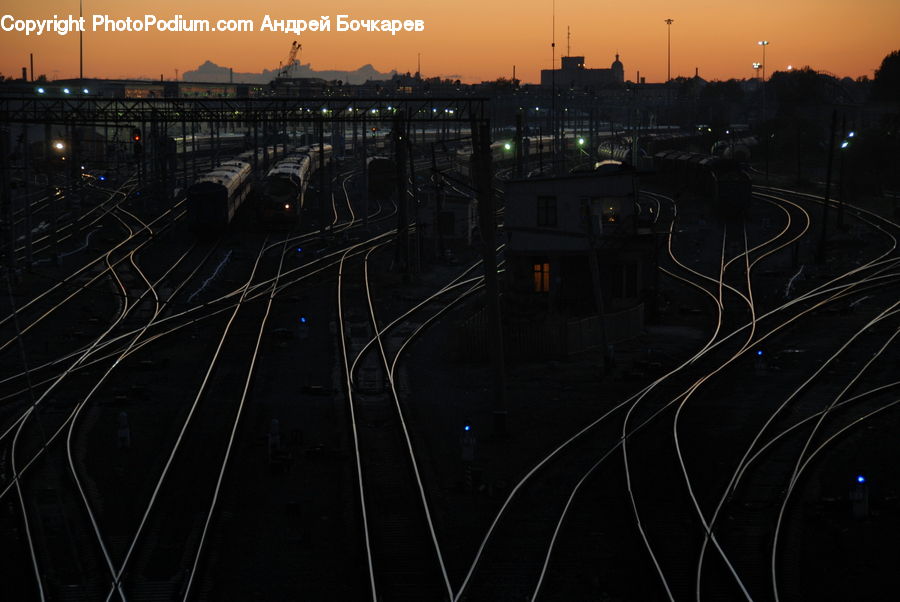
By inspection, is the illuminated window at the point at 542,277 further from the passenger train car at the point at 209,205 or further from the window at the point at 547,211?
the passenger train car at the point at 209,205

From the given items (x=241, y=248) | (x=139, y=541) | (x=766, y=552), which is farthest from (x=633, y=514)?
(x=241, y=248)

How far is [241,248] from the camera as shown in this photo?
45.4 meters

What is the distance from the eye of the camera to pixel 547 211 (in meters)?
32.8

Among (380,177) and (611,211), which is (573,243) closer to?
(611,211)

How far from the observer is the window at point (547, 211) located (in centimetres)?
3281

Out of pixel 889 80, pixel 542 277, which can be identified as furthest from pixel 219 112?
pixel 889 80

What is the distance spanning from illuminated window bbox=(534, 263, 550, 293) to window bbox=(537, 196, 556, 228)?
1121 millimetres

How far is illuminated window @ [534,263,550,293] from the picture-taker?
32969 millimetres

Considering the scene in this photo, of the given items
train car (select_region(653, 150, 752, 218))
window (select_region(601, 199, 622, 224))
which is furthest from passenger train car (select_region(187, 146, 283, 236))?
train car (select_region(653, 150, 752, 218))

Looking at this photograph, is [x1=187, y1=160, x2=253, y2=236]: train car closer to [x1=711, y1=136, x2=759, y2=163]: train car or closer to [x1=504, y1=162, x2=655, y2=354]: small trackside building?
[x1=504, y1=162, x2=655, y2=354]: small trackside building

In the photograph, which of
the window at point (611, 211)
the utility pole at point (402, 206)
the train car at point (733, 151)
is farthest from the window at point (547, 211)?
the train car at point (733, 151)

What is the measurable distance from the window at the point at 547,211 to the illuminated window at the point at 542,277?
1.12 m

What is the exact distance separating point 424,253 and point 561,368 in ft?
59.4

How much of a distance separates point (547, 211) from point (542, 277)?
1845 millimetres
